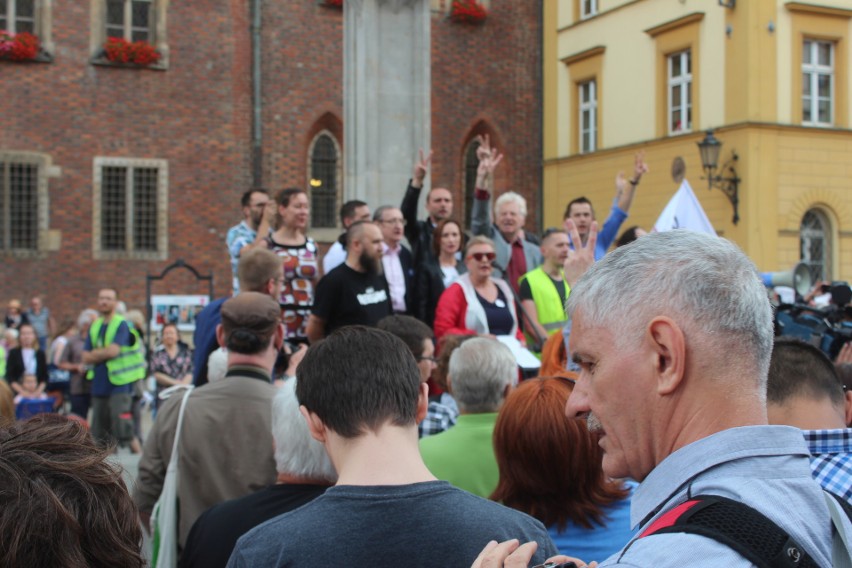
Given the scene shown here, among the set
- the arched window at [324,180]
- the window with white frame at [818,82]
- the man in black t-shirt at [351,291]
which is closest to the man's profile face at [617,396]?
the man in black t-shirt at [351,291]

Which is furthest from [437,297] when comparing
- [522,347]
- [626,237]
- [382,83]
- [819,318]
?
[819,318]

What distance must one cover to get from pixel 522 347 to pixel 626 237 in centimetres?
137

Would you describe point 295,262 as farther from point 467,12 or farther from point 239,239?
point 467,12

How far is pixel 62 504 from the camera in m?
1.42

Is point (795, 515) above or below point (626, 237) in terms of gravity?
below

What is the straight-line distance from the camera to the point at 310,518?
7.80 ft

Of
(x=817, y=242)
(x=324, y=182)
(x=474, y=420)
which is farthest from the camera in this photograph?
(x=324, y=182)

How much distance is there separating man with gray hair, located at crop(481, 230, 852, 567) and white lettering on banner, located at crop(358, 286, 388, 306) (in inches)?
193

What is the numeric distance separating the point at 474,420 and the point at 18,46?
21.7 metres

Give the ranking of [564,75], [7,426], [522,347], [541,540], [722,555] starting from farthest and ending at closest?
[564,75], [522,347], [541,540], [7,426], [722,555]

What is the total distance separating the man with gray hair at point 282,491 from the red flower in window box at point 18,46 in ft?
72.0

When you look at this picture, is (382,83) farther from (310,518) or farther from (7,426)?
(7,426)

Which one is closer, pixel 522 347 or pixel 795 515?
pixel 795 515

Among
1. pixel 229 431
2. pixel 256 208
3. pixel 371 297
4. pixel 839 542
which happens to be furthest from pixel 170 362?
pixel 839 542
